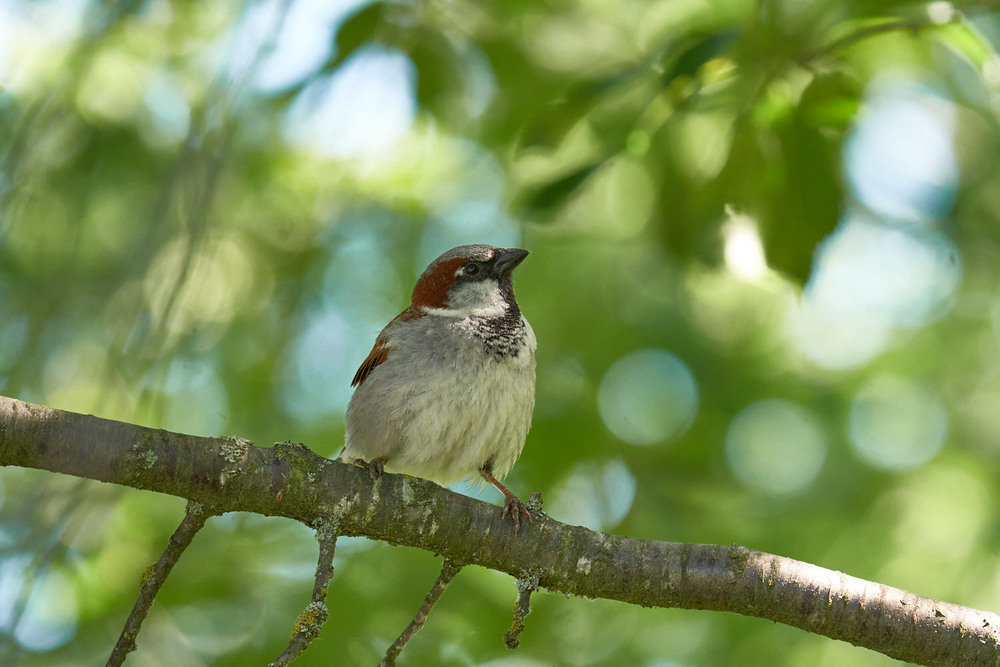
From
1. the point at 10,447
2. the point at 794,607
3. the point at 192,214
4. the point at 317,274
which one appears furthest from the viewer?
the point at 317,274

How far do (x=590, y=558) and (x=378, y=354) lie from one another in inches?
70.4

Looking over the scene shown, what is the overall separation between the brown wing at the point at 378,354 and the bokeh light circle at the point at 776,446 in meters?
2.53

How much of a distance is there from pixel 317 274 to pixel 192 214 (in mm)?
3835

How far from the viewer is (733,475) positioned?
5754mm

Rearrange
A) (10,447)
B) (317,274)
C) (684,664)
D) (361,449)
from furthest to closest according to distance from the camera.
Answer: (317,274)
(684,664)
(361,449)
(10,447)

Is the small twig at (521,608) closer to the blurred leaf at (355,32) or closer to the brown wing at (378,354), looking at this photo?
the brown wing at (378,354)

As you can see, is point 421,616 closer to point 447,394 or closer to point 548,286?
point 447,394

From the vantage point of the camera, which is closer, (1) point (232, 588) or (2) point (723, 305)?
(1) point (232, 588)

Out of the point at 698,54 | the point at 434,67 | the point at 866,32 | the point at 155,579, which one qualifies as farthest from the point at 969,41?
the point at 155,579

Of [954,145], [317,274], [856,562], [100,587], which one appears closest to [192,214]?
[100,587]

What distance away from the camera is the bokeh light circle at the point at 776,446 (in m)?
6.03

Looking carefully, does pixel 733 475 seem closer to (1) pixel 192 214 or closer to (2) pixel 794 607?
(2) pixel 794 607

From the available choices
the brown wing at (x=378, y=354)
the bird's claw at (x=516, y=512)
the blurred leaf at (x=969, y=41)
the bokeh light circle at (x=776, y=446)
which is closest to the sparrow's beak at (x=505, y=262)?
the brown wing at (x=378, y=354)

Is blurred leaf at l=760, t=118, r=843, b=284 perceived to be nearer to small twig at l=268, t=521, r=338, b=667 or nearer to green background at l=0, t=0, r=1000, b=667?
green background at l=0, t=0, r=1000, b=667
